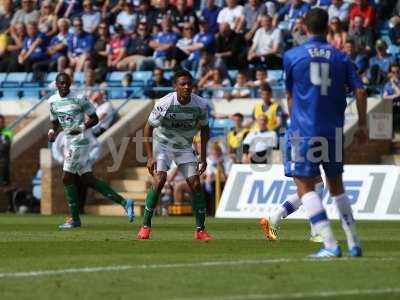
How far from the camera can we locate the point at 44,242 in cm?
1508

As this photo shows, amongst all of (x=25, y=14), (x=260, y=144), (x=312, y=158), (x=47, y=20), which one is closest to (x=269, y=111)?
(x=260, y=144)

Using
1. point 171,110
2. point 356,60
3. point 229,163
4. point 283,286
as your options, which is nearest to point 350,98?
point 356,60

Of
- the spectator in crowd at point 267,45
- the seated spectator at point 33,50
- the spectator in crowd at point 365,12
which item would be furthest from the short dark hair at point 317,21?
the seated spectator at point 33,50

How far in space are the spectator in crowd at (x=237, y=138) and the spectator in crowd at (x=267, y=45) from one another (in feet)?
6.83

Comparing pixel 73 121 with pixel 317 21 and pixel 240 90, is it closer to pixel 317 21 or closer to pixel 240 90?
pixel 240 90

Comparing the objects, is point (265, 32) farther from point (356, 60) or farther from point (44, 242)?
point (44, 242)

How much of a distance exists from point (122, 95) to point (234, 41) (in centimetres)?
331

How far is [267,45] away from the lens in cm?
2725

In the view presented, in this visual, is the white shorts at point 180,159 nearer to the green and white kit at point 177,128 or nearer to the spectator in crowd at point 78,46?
the green and white kit at point 177,128

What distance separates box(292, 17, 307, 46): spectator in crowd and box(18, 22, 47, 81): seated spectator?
7244 millimetres

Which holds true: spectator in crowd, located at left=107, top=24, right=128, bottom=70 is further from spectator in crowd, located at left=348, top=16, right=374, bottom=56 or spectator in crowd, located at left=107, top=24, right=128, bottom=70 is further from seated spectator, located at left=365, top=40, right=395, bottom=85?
seated spectator, located at left=365, top=40, right=395, bottom=85

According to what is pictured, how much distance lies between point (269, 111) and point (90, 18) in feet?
25.4

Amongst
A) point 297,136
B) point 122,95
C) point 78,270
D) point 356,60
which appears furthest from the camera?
point 122,95

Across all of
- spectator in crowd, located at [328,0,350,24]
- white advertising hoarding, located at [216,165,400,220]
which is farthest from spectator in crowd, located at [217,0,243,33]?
white advertising hoarding, located at [216,165,400,220]
